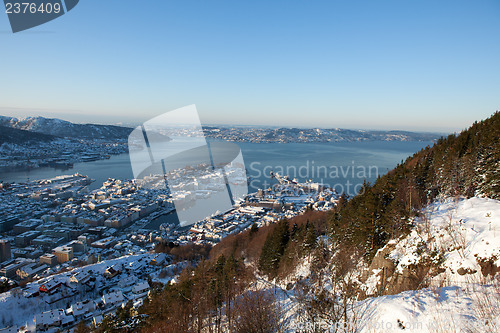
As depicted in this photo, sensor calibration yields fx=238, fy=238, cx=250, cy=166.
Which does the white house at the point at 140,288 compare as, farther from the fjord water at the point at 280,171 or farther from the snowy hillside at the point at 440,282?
the fjord water at the point at 280,171

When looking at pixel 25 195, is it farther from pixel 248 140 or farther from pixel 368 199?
pixel 248 140

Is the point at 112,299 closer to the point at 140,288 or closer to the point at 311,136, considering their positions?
the point at 140,288

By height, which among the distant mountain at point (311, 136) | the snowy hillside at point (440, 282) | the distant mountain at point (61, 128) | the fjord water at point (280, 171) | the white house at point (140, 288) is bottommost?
the white house at point (140, 288)

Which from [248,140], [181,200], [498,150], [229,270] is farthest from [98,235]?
[248,140]

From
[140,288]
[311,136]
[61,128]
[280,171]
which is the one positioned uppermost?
[61,128]

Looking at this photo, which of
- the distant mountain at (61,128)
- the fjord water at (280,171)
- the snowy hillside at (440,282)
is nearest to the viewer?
the snowy hillside at (440,282)

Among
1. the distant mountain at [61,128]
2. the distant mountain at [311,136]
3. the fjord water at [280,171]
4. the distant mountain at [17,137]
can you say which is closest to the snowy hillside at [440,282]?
the fjord water at [280,171]

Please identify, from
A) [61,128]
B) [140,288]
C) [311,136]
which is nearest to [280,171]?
[140,288]

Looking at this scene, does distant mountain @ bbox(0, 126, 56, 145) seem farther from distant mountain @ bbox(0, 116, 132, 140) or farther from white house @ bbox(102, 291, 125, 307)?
white house @ bbox(102, 291, 125, 307)

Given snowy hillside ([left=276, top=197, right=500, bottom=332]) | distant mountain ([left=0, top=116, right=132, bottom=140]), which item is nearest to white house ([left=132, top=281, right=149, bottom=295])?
snowy hillside ([left=276, top=197, right=500, bottom=332])
